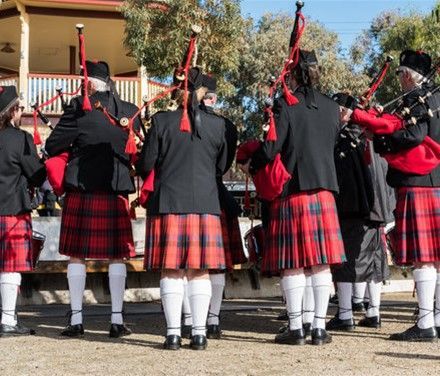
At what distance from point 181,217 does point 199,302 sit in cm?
54

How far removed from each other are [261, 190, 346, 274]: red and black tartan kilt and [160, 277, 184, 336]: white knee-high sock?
641 millimetres

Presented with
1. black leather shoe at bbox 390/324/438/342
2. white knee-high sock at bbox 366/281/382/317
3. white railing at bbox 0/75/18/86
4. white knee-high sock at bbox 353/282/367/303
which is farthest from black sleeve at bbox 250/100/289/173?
white railing at bbox 0/75/18/86

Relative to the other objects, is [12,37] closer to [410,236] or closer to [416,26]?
[416,26]

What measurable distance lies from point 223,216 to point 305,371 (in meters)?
1.72

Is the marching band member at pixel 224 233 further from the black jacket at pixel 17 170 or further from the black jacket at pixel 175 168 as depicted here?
the black jacket at pixel 17 170

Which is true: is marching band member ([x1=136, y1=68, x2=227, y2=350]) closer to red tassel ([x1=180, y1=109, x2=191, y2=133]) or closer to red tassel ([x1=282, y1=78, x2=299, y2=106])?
red tassel ([x1=180, y1=109, x2=191, y2=133])

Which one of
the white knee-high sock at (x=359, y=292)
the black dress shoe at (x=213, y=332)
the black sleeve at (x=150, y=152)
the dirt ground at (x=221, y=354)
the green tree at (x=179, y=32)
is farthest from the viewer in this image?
the green tree at (x=179, y=32)

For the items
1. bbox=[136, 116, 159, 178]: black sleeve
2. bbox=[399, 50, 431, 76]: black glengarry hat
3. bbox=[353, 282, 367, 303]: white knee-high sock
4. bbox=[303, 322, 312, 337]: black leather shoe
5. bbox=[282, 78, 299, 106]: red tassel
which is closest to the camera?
bbox=[136, 116, 159, 178]: black sleeve

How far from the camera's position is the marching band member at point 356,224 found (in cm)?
618

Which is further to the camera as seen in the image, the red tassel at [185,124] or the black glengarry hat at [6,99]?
the black glengarry hat at [6,99]

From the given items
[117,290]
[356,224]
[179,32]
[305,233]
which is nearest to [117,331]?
[117,290]

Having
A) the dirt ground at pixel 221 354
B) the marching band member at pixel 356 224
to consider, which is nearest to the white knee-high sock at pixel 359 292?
the dirt ground at pixel 221 354

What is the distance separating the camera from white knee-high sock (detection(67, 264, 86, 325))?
5910 mm

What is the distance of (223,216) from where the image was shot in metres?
5.85
